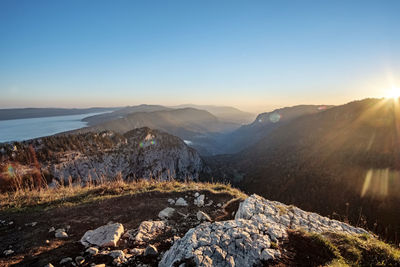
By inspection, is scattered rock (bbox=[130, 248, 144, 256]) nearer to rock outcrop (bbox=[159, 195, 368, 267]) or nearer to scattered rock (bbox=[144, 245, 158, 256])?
scattered rock (bbox=[144, 245, 158, 256])

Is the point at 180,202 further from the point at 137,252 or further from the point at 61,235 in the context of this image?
the point at 61,235

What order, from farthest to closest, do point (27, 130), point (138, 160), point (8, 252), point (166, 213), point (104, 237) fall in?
point (27, 130)
point (138, 160)
point (166, 213)
point (104, 237)
point (8, 252)

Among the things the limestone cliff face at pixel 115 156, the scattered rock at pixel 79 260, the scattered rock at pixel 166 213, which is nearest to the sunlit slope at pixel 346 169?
the limestone cliff face at pixel 115 156

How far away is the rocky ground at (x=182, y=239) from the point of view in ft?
11.1

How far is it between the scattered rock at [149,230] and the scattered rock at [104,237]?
1.70 ft

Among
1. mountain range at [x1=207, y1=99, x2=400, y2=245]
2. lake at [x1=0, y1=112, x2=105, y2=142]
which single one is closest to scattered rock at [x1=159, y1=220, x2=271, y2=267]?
mountain range at [x1=207, y1=99, x2=400, y2=245]

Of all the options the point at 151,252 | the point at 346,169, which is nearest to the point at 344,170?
the point at 346,169

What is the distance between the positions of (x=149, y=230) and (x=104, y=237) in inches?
45.0

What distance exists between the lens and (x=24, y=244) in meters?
4.51

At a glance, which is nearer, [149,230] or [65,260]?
[65,260]

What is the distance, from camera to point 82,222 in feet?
18.8

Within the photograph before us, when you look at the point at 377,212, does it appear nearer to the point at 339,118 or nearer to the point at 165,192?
the point at 165,192

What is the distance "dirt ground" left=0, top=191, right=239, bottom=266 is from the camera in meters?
4.03

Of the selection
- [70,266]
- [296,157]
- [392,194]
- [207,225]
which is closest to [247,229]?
[207,225]
